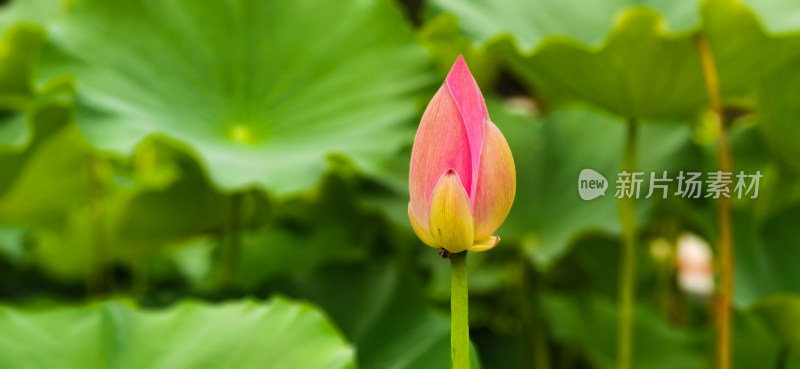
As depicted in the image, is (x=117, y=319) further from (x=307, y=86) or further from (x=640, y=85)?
(x=640, y=85)

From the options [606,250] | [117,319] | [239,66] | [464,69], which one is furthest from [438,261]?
[464,69]

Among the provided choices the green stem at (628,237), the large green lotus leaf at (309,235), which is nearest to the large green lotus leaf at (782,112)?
the green stem at (628,237)

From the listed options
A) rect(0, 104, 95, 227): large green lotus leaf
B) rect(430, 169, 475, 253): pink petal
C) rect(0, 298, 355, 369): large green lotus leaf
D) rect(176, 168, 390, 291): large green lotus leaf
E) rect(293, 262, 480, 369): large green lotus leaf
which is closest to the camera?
rect(430, 169, 475, 253): pink petal

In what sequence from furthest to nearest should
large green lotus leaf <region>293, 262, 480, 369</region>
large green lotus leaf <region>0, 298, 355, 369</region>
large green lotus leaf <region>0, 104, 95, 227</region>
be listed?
large green lotus leaf <region>0, 104, 95, 227</region> < large green lotus leaf <region>293, 262, 480, 369</region> < large green lotus leaf <region>0, 298, 355, 369</region>

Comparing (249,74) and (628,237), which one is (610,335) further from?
(249,74)

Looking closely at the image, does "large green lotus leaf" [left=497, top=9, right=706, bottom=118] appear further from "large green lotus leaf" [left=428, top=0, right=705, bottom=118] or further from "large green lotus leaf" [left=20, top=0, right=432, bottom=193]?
"large green lotus leaf" [left=20, top=0, right=432, bottom=193]

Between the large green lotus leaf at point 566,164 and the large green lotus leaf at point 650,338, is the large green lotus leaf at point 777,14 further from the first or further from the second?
the large green lotus leaf at point 650,338

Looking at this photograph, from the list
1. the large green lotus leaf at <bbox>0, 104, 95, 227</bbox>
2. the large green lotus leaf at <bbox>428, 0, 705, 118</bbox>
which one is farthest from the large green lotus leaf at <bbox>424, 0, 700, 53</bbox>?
the large green lotus leaf at <bbox>0, 104, 95, 227</bbox>
